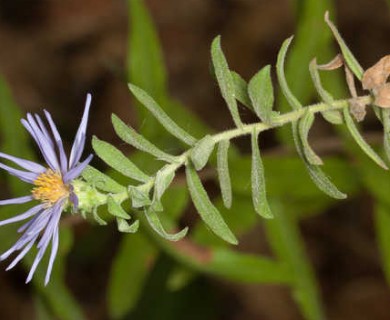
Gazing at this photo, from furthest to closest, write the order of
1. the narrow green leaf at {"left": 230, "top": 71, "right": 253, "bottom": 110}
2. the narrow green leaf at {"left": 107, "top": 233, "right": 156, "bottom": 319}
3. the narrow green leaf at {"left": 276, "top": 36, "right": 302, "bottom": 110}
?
the narrow green leaf at {"left": 107, "top": 233, "right": 156, "bottom": 319}, the narrow green leaf at {"left": 230, "top": 71, "right": 253, "bottom": 110}, the narrow green leaf at {"left": 276, "top": 36, "right": 302, "bottom": 110}

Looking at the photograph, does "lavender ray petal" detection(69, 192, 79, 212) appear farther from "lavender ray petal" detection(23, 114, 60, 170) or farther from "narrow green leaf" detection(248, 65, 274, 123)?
"narrow green leaf" detection(248, 65, 274, 123)

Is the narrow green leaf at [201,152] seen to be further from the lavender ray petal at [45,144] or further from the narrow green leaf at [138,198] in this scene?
the lavender ray petal at [45,144]

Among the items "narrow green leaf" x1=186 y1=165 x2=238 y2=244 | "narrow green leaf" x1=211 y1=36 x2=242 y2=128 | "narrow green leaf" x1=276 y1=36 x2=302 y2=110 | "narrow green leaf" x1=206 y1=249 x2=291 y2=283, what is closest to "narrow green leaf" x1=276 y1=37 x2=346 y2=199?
"narrow green leaf" x1=276 y1=36 x2=302 y2=110

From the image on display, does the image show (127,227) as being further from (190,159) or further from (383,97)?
(383,97)

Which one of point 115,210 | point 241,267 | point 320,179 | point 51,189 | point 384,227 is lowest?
point 384,227

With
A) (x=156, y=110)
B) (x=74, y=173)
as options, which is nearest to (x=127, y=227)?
(x=74, y=173)
